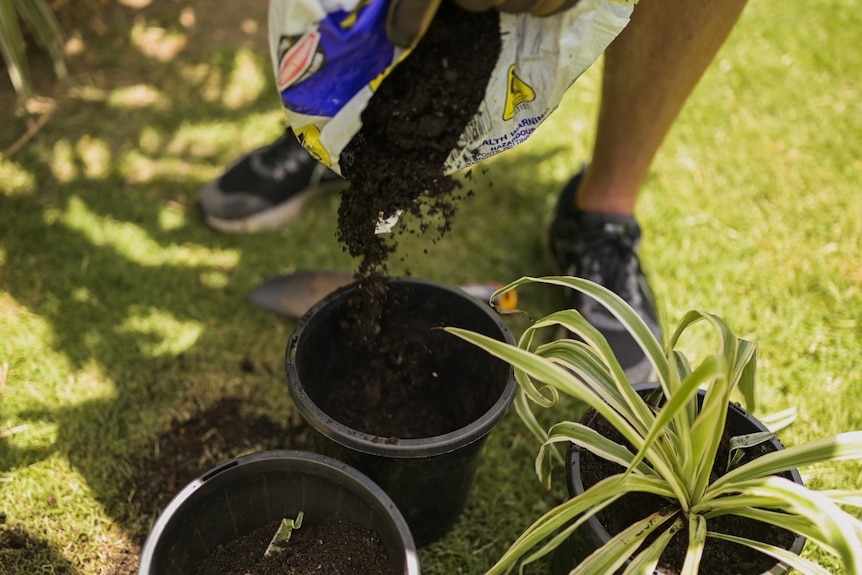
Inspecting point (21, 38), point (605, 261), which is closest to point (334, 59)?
point (605, 261)

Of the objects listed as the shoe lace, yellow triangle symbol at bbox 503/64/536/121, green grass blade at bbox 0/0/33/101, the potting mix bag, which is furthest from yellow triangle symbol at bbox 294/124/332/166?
green grass blade at bbox 0/0/33/101

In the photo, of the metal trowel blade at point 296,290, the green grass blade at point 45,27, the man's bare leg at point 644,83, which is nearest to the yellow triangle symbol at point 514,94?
the man's bare leg at point 644,83

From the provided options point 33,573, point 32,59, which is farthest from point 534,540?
point 32,59

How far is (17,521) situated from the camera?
5.10 feet

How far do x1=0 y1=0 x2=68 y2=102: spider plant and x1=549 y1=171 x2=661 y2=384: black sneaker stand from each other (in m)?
1.92

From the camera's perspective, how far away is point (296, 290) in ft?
6.77

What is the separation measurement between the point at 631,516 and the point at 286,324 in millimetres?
1148

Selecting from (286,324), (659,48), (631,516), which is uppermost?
(659,48)

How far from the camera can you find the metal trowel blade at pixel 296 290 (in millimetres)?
2035

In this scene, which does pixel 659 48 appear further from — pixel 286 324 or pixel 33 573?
pixel 33 573

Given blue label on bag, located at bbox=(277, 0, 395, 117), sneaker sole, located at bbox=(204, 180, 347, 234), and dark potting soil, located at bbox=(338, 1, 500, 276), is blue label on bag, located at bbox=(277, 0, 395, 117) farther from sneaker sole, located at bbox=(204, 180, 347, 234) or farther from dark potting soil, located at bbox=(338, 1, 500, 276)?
sneaker sole, located at bbox=(204, 180, 347, 234)

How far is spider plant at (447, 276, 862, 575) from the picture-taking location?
1.08 metres

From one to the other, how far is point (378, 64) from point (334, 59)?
0.26 feet

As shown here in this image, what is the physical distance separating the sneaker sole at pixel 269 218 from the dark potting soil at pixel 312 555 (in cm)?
119
